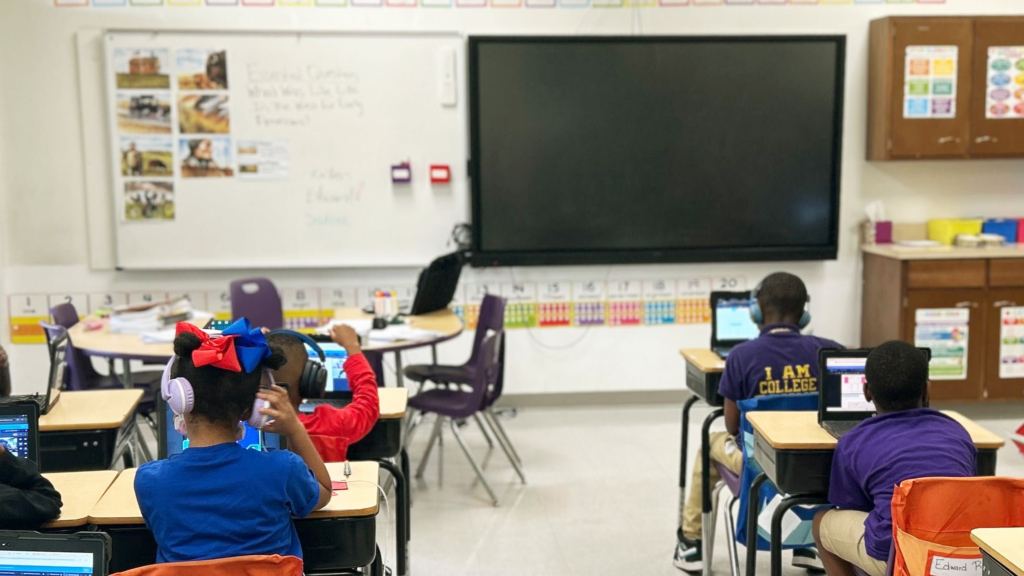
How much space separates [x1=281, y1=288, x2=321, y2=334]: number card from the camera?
227 inches

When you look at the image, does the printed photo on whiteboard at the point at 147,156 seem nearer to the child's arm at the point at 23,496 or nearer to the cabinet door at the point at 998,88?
the child's arm at the point at 23,496

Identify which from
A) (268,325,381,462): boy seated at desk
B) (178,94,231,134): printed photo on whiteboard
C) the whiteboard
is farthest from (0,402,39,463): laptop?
(178,94,231,134): printed photo on whiteboard

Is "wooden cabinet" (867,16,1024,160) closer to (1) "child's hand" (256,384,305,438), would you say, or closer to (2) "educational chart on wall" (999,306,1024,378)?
(2) "educational chart on wall" (999,306,1024,378)

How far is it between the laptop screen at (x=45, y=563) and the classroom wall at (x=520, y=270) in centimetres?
402

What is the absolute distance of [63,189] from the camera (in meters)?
5.59

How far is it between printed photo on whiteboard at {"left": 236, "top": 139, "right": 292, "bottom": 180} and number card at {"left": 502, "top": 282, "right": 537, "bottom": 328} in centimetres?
150

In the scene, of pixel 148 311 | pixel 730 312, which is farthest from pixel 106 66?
pixel 730 312

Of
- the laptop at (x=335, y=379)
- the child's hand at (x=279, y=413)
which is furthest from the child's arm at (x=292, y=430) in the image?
the laptop at (x=335, y=379)

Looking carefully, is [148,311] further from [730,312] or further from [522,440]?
[730,312]

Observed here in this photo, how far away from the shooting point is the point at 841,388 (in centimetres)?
278

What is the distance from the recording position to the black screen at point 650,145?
18.6ft

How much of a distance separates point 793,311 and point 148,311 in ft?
9.92

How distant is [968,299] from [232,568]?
16.4 ft

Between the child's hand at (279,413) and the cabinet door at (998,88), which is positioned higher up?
the cabinet door at (998,88)
